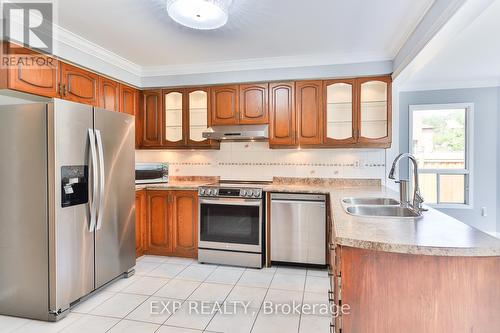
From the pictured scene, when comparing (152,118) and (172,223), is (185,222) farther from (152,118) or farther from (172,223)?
(152,118)

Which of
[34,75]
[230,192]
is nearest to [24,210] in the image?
[34,75]

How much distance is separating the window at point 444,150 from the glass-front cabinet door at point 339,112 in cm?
161

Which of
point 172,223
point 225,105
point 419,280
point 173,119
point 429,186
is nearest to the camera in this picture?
point 419,280

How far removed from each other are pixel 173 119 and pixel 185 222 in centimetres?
141

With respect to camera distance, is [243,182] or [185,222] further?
[243,182]

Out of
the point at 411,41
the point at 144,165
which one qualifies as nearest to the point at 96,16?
the point at 144,165

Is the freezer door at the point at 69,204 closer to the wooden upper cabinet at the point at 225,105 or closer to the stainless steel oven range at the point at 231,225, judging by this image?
the stainless steel oven range at the point at 231,225

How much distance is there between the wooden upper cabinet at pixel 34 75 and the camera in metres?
2.40

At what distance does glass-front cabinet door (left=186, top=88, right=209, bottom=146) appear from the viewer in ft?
12.8

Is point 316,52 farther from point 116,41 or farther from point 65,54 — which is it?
point 65,54

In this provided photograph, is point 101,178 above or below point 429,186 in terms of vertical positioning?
above

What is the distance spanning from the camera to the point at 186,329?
6.95 ft

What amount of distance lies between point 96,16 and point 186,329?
8.55 ft

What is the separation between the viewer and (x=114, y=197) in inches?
111
